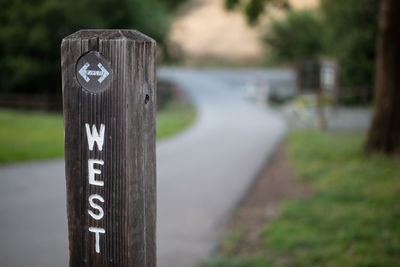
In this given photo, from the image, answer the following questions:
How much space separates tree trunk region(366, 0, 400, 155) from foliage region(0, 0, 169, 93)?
46.6ft

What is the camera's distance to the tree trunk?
28.1ft

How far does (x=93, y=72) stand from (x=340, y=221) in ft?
14.9

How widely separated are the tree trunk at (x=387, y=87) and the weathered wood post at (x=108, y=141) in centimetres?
799

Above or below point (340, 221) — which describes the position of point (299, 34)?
above

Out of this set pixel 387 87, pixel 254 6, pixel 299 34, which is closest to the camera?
pixel 387 87

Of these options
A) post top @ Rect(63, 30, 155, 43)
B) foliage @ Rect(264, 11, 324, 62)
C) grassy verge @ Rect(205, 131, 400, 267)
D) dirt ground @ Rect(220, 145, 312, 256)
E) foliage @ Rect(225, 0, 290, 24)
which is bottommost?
dirt ground @ Rect(220, 145, 312, 256)

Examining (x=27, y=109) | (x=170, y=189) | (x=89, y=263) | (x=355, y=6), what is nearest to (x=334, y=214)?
(x=170, y=189)

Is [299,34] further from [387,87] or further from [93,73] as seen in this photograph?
[93,73]

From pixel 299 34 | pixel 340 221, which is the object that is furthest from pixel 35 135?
pixel 299 34

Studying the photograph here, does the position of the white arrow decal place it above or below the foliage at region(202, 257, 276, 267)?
above

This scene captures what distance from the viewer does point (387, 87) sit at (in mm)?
8641

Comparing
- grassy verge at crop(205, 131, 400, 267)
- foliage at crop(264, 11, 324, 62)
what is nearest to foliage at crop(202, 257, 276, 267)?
grassy verge at crop(205, 131, 400, 267)

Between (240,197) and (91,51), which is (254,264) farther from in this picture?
(91,51)

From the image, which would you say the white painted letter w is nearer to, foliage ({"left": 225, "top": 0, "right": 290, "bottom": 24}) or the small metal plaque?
the small metal plaque
